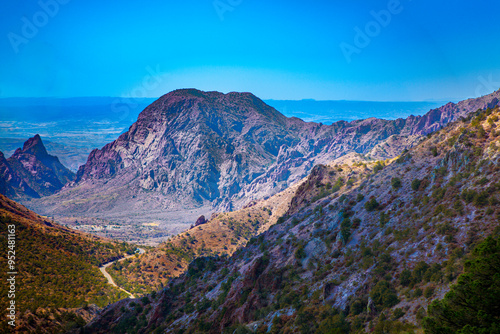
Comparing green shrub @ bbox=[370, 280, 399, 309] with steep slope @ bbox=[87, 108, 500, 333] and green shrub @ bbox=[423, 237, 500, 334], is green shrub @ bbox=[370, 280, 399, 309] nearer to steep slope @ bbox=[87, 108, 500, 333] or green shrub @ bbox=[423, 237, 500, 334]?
steep slope @ bbox=[87, 108, 500, 333]

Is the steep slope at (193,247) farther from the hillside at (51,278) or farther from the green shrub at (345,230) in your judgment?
the green shrub at (345,230)

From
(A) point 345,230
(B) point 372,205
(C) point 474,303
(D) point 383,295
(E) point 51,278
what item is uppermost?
(B) point 372,205

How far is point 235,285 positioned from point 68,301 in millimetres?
48608

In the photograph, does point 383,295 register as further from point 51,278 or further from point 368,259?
point 51,278

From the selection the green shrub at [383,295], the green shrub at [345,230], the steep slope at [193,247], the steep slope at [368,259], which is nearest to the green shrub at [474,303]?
the steep slope at [368,259]

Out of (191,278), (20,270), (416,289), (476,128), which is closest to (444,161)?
(476,128)

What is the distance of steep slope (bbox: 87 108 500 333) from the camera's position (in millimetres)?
26781

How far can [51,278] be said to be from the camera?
79.9 metres

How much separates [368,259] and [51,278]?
82.5 m

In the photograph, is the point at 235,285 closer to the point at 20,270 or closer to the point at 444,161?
the point at 444,161

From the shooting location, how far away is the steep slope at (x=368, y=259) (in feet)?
87.9

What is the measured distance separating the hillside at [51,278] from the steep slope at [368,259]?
9.26 m

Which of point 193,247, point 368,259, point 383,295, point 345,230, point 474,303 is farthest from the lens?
point 193,247

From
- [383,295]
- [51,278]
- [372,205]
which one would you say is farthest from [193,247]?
[383,295]
